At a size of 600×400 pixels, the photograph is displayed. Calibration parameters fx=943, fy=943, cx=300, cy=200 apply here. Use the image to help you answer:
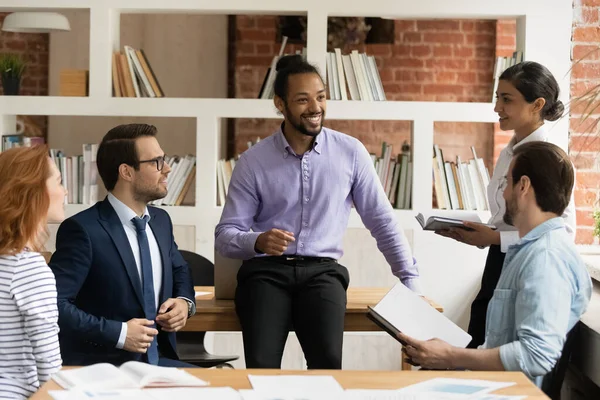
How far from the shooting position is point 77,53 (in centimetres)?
707

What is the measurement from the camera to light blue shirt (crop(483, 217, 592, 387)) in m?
2.34

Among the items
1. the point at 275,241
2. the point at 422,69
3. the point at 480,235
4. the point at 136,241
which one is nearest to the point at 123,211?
the point at 136,241

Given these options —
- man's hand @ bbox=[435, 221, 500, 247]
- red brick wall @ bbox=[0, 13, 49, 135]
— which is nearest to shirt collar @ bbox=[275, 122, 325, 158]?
man's hand @ bbox=[435, 221, 500, 247]

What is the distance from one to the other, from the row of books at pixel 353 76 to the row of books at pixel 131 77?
35.7 inches

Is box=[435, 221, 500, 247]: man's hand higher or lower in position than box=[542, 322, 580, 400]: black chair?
higher

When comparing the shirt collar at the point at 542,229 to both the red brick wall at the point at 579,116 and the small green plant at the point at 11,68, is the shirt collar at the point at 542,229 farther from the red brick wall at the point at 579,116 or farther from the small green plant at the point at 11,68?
the small green plant at the point at 11,68

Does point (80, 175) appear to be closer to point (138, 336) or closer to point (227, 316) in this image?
point (227, 316)

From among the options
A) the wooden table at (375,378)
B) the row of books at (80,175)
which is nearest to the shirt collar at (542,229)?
the wooden table at (375,378)

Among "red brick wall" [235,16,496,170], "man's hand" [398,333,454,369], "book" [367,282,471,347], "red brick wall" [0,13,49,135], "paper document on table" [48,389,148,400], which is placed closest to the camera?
"paper document on table" [48,389,148,400]

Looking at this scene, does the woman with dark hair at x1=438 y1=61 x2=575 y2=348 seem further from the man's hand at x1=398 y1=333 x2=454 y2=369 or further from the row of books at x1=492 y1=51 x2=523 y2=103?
the row of books at x1=492 y1=51 x2=523 y2=103

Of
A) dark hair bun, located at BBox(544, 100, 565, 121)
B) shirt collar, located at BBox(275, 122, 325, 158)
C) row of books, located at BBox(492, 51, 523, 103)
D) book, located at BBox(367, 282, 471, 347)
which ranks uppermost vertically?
row of books, located at BBox(492, 51, 523, 103)

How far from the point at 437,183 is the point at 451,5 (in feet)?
2.99

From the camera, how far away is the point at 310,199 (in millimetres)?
3369

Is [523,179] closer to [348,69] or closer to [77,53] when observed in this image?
[348,69]
